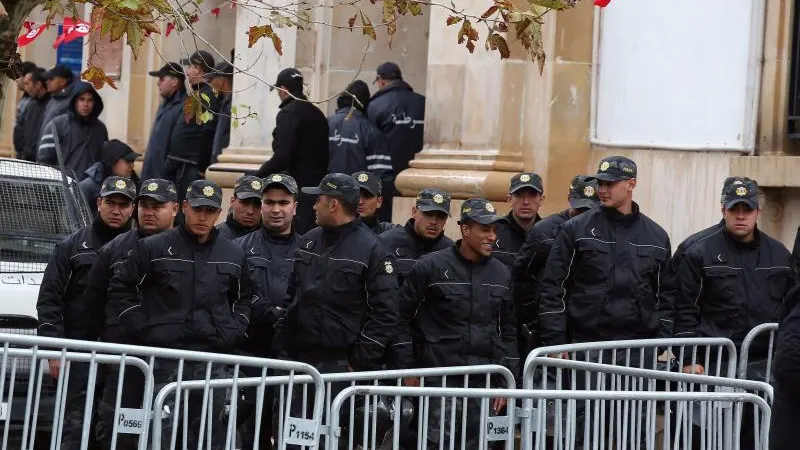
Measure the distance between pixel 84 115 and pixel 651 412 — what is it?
1020cm

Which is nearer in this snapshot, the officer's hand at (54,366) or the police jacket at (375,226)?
the officer's hand at (54,366)

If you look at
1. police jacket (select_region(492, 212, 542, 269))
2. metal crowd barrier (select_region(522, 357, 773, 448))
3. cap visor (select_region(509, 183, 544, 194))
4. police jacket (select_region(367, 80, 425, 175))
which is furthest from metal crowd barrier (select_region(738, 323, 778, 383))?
police jacket (select_region(367, 80, 425, 175))

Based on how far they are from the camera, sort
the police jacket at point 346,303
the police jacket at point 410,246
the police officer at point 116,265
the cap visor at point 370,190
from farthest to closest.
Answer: the cap visor at point 370,190, the police jacket at point 410,246, the police jacket at point 346,303, the police officer at point 116,265

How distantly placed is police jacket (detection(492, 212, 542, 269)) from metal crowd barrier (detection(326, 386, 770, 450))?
314 centimetres

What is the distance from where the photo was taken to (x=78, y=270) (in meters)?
10.1

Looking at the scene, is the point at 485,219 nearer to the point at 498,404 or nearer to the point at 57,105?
the point at 498,404

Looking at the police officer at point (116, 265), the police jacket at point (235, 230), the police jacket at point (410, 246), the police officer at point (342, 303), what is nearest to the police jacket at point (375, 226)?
the police jacket at point (410, 246)

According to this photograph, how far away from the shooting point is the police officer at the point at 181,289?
952 centimetres

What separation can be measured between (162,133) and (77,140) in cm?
100

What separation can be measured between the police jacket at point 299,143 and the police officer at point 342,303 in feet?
13.4

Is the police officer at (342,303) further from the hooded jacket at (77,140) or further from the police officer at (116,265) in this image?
the hooded jacket at (77,140)

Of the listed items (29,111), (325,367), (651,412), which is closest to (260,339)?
(325,367)

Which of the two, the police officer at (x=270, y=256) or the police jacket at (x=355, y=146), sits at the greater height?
the police jacket at (x=355, y=146)

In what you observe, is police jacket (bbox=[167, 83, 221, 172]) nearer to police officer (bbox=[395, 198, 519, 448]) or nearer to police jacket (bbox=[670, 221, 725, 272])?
police officer (bbox=[395, 198, 519, 448])
